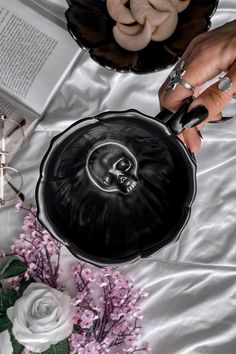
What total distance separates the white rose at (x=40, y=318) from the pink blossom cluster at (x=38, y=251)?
0.05 metres

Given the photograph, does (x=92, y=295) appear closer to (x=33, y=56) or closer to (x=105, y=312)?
(x=105, y=312)

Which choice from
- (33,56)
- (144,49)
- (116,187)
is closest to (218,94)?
(116,187)

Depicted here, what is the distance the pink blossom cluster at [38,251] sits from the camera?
0.64 metres

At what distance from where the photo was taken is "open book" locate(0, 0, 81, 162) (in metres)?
0.71

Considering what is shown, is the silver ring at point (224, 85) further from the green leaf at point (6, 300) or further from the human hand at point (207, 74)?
the green leaf at point (6, 300)

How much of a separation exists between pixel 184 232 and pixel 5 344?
0.28 meters

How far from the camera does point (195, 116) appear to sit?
1.28 feet

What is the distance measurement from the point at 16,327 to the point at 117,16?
1.31 feet

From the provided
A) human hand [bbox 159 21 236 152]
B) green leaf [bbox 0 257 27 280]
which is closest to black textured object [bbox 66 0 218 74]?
human hand [bbox 159 21 236 152]

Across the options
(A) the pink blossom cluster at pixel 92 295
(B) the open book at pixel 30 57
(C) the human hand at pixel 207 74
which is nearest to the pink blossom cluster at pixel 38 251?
(A) the pink blossom cluster at pixel 92 295

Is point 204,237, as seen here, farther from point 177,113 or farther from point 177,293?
point 177,113

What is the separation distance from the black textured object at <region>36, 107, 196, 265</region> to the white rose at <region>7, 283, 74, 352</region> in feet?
0.74

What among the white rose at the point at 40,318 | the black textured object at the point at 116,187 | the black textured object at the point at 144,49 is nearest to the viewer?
the black textured object at the point at 116,187

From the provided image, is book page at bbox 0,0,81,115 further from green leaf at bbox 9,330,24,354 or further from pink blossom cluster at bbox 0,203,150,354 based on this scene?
green leaf at bbox 9,330,24,354
